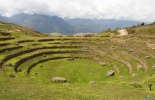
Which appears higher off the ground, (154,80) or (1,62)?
(1,62)

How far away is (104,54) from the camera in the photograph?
3201 inches

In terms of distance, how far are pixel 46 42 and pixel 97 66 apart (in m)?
29.8

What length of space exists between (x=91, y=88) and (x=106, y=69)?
30.3 m

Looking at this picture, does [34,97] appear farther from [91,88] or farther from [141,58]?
[141,58]

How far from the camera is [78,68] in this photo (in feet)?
224

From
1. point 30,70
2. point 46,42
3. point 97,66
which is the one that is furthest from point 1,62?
point 46,42

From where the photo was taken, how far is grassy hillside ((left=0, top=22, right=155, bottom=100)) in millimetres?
33375

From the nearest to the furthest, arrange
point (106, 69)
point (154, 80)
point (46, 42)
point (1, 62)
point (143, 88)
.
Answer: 1. point (143, 88)
2. point (154, 80)
3. point (1, 62)
4. point (106, 69)
5. point (46, 42)

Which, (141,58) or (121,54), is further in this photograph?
(121,54)

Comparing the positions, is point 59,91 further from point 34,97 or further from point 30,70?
point 30,70

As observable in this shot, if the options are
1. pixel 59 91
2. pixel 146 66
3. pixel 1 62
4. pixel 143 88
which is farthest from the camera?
pixel 146 66

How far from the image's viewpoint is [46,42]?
9306 centimetres

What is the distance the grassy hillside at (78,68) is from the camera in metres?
33.4

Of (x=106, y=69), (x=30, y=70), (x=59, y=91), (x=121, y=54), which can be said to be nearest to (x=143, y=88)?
(x=59, y=91)
